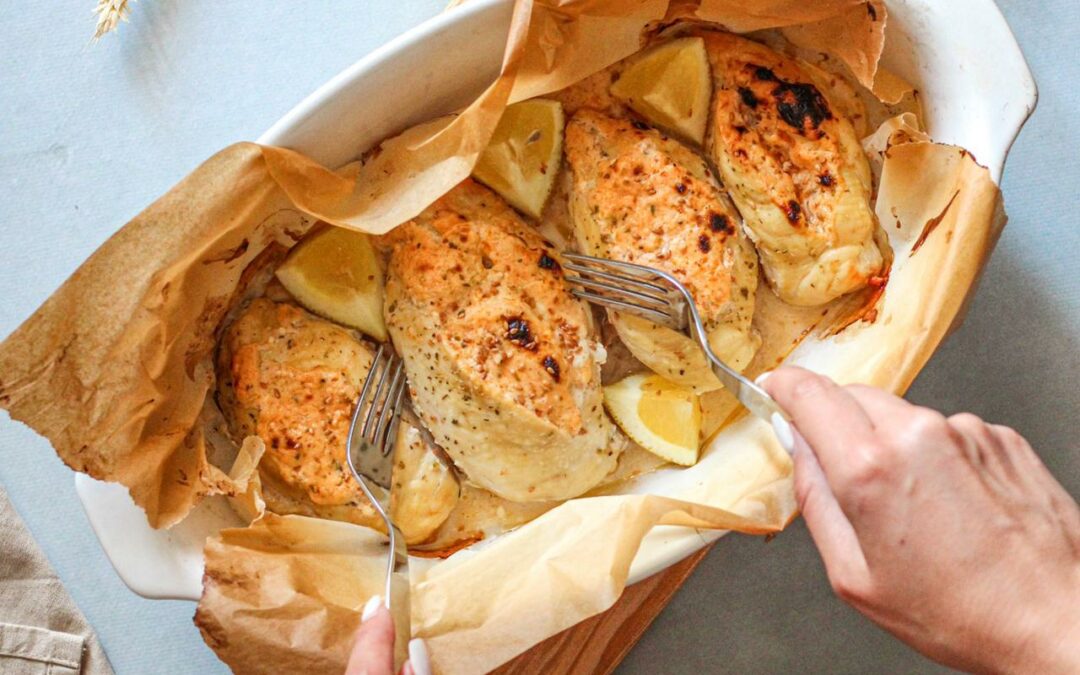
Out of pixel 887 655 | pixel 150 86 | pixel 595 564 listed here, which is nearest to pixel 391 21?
pixel 150 86

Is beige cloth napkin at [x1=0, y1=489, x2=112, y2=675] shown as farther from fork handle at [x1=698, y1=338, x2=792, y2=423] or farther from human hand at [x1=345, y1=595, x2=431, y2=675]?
fork handle at [x1=698, y1=338, x2=792, y2=423]

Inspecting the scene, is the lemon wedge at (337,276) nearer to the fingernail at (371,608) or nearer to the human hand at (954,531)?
the fingernail at (371,608)

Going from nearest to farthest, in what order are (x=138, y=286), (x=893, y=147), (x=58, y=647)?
(x=138, y=286)
(x=893, y=147)
(x=58, y=647)

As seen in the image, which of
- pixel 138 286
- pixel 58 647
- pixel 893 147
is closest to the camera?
pixel 138 286

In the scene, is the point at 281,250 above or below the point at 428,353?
above

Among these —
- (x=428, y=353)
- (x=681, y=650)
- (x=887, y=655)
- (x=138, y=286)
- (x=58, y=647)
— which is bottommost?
(x=887, y=655)

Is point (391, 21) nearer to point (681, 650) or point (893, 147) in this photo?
point (893, 147)

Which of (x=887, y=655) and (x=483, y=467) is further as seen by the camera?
(x=887, y=655)
